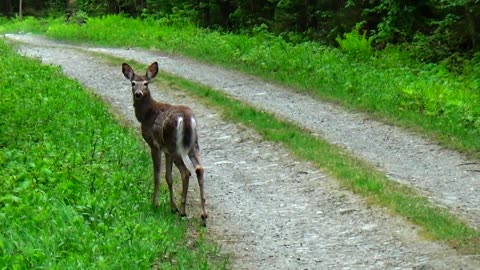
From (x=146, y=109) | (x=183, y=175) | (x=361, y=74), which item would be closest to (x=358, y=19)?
(x=361, y=74)

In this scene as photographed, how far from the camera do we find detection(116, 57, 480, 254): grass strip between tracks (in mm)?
8109

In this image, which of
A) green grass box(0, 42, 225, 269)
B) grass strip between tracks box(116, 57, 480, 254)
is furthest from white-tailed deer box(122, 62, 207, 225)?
grass strip between tracks box(116, 57, 480, 254)

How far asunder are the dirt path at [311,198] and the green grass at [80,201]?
626 millimetres

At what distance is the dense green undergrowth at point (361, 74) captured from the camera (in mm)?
14148

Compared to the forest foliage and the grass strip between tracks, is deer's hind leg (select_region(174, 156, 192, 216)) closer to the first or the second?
the grass strip between tracks

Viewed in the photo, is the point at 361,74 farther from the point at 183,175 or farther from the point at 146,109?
the point at 183,175

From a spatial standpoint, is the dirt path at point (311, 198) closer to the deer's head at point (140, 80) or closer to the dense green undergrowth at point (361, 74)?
the dense green undergrowth at point (361, 74)

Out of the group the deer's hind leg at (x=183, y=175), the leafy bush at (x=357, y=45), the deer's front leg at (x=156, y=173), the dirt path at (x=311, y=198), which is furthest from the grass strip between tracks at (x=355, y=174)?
the leafy bush at (x=357, y=45)

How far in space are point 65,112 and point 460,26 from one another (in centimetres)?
1083

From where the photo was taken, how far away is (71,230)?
24.5ft

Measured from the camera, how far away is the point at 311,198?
9.86 m

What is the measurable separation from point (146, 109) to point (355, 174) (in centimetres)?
286

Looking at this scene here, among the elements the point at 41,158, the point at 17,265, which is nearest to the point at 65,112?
the point at 41,158

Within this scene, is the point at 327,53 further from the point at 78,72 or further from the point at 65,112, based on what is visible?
the point at 65,112
